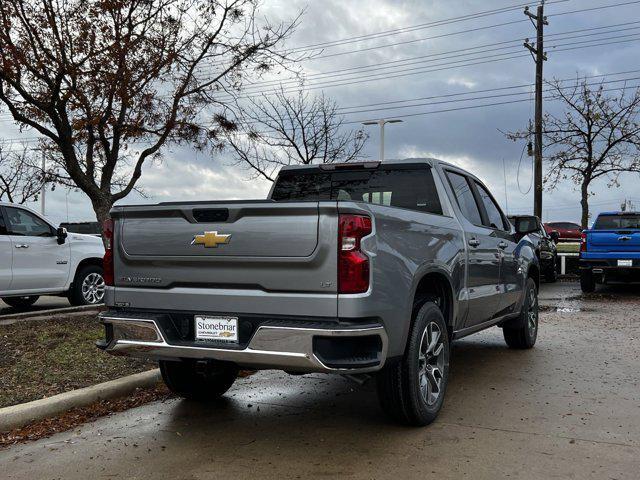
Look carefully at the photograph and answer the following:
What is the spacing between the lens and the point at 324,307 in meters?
3.85

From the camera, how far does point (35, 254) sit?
34.2ft

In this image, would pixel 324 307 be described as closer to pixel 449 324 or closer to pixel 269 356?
pixel 269 356

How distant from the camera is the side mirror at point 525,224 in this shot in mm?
6926

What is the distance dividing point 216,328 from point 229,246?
0.52 metres

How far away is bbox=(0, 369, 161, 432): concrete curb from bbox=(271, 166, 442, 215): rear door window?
6.89 feet

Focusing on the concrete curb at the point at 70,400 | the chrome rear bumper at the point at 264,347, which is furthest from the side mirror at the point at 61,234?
the chrome rear bumper at the point at 264,347

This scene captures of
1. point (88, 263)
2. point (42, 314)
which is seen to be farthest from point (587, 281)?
point (42, 314)

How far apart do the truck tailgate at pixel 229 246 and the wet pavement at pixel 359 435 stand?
1042 millimetres

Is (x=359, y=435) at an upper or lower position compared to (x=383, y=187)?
lower

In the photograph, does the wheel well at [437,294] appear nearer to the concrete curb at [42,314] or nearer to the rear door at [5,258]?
the concrete curb at [42,314]

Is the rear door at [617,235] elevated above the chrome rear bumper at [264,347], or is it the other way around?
the rear door at [617,235]

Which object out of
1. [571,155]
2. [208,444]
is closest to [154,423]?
[208,444]

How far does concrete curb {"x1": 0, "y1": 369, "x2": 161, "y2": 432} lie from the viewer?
4.73m

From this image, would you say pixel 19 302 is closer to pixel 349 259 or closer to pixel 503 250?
pixel 503 250
